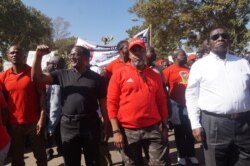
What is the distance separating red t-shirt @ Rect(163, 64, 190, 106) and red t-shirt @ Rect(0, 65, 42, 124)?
89.1 inches

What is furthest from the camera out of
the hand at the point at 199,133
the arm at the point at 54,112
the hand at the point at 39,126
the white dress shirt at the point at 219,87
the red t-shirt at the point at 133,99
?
the arm at the point at 54,112

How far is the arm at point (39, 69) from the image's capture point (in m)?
4.33

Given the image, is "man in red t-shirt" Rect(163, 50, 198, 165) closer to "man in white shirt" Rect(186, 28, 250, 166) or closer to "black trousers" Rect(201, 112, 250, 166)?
"man in white shirt" Rect(186, 28, 250, 166)

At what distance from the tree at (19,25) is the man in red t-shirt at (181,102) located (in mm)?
27550

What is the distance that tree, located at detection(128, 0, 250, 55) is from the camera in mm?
26875

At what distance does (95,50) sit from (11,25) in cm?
2691

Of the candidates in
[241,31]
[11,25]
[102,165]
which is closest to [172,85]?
[102,165]

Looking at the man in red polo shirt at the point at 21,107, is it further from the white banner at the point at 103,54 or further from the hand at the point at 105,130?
the white banner at the point at 103,54

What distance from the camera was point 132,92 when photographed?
14.1 ft

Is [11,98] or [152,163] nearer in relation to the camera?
[152,163]

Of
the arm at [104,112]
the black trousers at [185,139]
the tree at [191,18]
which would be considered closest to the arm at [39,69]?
the arm at [104,112]

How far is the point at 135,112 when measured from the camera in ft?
14.0

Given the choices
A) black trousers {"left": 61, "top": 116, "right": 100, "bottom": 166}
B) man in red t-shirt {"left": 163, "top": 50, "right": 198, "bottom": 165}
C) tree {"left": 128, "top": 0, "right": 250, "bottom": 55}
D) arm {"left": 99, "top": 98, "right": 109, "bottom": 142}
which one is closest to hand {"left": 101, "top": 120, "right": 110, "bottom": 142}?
arm {"left": 99, "top": 98, "right": 109, "bottom": 142}

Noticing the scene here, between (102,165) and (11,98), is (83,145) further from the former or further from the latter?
(11,98)
